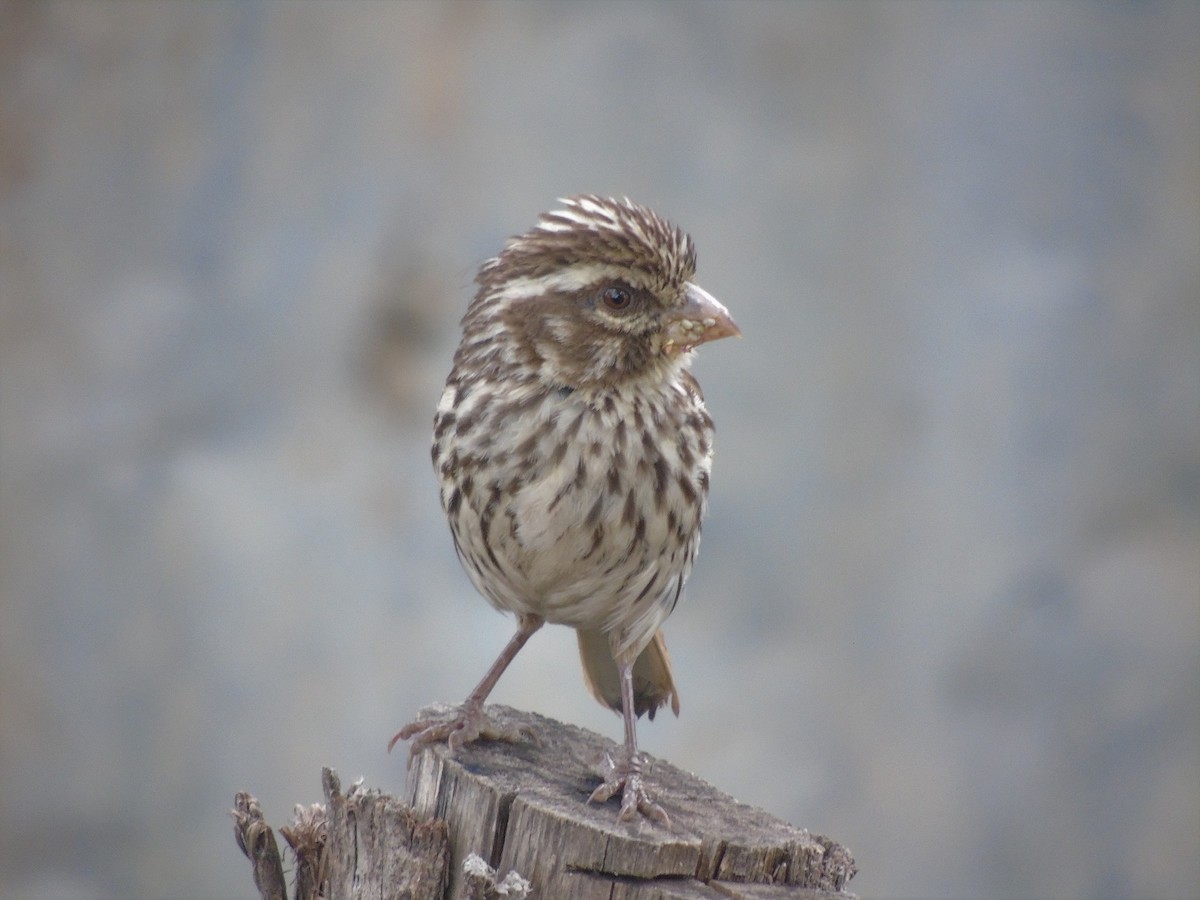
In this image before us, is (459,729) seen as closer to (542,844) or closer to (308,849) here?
(308,849)

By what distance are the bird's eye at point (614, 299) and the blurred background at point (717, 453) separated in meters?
2.83

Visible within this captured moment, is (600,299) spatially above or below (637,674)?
above

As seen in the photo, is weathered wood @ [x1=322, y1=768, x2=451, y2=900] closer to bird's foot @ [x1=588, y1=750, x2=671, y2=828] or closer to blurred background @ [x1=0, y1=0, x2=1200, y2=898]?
bird's foot @ [x1=588, y1=750, x2=671, y2=828]

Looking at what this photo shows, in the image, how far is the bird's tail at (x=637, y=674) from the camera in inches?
155

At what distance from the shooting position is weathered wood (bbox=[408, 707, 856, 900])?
9.16 ft

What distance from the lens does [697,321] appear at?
3332mm

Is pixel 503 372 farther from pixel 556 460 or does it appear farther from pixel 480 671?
pixel 480 671

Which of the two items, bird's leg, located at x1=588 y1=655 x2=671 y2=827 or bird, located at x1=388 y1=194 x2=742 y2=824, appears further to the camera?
Answer: bird, located at x1=388 y1=194 x2=742 y2=824

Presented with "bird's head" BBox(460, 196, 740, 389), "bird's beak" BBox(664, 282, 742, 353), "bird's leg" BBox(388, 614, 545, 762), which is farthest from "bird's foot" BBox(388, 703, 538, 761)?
"bird's beak" BBox(664, 282, 742, 353)

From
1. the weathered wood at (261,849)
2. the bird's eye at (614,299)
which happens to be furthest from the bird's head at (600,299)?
the weathered wood at (261,849)

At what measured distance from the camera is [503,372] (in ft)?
11.1

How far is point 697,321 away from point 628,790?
1.07m

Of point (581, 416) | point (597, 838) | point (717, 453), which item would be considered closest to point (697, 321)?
point (581, 416)

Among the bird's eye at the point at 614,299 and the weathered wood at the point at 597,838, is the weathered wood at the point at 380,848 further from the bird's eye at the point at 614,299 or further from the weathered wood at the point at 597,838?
the bird's eye at the point at 614,299
